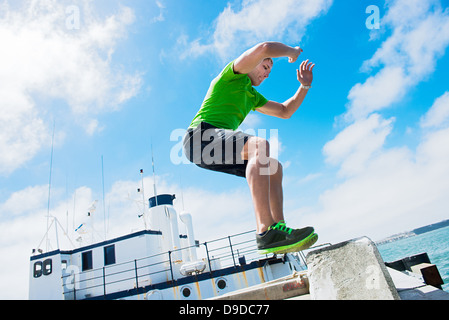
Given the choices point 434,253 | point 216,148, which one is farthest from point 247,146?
point 434,253

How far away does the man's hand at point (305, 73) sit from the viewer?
2.70 metres

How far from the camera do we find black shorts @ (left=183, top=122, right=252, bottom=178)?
6.67ft

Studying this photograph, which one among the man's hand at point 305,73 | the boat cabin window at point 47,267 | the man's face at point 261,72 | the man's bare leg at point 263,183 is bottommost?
the man's bare leg at point 263,183

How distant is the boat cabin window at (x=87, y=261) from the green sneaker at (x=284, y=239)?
11.8 m

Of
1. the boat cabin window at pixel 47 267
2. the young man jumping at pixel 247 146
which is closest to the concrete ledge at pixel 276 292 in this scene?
the young man jumping at pixel 247 146

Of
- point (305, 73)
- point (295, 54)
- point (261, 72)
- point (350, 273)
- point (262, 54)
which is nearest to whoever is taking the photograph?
point (350, 273)

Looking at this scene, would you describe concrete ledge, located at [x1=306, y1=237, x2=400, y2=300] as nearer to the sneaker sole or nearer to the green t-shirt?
the sneaker sole

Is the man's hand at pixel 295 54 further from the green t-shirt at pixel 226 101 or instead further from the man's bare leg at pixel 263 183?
the man's bare leg at pixel 263 183

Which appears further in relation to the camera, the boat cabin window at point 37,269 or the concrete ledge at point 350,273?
the boat cabin window at point 37,269

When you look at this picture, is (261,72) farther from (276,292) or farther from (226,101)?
(276,292)

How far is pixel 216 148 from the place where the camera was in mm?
2096

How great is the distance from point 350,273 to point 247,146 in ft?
3.37
